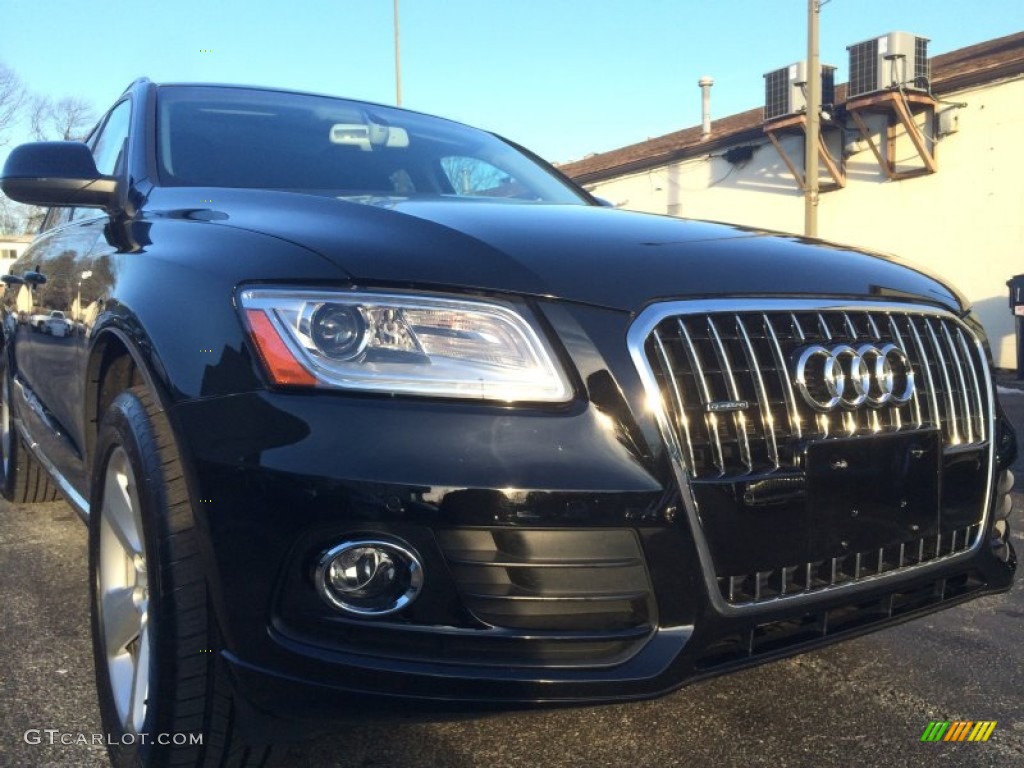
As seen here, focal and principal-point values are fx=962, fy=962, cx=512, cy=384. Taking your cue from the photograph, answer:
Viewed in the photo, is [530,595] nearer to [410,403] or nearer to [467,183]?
[410,403]

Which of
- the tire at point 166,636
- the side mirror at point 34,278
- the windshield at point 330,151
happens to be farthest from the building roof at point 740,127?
the tire at point 166,636

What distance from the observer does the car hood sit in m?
1.75

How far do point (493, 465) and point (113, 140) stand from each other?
8.10ft

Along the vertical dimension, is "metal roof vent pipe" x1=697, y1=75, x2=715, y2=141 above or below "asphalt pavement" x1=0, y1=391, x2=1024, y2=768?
above

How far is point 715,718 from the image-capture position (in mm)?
2334

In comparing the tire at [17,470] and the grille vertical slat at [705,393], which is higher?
the grille vertical slat at [705,393]

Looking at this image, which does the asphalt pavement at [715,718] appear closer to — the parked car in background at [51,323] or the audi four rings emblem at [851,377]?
the audi four rings emblem at [851,377]

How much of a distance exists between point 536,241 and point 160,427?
797 mm

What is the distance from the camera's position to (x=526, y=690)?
1605mm

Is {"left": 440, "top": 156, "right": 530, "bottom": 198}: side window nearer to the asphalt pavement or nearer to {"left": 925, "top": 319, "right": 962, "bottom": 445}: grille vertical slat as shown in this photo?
{"left": 925, "top": 319, "right": 962, "bottom": 445}: grille vertical slat

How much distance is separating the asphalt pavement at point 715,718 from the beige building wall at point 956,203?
417 inches

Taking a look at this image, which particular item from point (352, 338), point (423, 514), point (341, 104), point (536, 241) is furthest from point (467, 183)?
point (423, 514)

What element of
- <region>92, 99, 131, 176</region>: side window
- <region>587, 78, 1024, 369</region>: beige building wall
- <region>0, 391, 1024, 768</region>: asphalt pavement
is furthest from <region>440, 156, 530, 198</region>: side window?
<region>587, 78, 1024, 369</region>: beige building wall

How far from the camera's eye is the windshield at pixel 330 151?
8.86 ft
